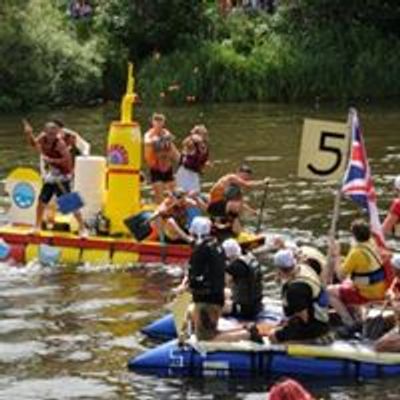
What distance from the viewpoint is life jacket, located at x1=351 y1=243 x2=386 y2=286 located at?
14.6 metres

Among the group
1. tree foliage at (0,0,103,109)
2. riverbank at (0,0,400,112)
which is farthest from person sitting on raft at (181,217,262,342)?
tree foliage at (0,0,103,109)

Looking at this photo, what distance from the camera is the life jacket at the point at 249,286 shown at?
1480 cm

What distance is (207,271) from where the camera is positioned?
560 inches

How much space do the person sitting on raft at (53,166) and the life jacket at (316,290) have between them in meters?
6.56

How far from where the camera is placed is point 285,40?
46312mm

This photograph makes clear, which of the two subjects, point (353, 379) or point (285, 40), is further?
point (285, 40)

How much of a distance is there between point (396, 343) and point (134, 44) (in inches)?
1391

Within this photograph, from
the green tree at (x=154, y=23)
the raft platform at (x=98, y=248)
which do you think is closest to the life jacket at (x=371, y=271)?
the raft platform at (x=98, y=248)

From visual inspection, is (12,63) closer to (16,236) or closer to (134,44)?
(134,44)

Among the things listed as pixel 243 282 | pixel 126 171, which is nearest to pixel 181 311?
pixel 243 282

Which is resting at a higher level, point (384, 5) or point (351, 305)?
point (384, 5)

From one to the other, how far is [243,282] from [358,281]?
1322 mm

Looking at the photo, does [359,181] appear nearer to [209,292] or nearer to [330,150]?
[330,150]

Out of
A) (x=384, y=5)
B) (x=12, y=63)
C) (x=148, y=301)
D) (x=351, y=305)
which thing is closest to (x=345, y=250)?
(x=148, y=301)
